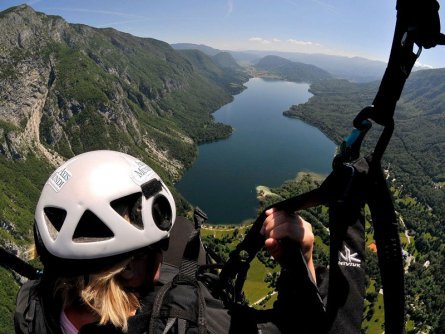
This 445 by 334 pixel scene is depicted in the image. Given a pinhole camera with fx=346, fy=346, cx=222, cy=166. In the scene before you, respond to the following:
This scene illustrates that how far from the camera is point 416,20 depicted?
0.94m

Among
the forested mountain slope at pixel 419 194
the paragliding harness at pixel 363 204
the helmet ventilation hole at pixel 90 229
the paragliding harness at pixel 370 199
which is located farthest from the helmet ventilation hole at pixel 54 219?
the forested mountain slope at pixel 419 194

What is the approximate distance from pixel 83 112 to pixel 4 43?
1508 inches

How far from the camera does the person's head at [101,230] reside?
6.19 feet

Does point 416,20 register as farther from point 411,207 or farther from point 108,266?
point 411,207

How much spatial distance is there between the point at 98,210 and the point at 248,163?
10775cm

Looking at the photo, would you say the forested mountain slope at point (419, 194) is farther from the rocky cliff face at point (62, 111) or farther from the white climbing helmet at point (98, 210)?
the rocky cliff face at point (62, 111)

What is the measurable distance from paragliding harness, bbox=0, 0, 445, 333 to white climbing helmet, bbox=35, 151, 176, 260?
67 centimetres

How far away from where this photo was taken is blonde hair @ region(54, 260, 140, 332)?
171cm

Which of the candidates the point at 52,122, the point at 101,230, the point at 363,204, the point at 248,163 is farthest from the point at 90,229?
the point at 52,122

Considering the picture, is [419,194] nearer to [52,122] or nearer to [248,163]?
[248,163]

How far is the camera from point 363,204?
109cm

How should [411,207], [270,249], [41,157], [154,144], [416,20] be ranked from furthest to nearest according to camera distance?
[154,144] → [41,157] → [411,207] → [270,249] → [416,20]

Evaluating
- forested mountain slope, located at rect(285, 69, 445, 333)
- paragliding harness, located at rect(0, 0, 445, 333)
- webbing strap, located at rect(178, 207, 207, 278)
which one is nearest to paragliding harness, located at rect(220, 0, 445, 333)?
paragliding harness, located at rect(0, 0, 445, 333)

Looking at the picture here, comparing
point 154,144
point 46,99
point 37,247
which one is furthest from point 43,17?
point 37,247
